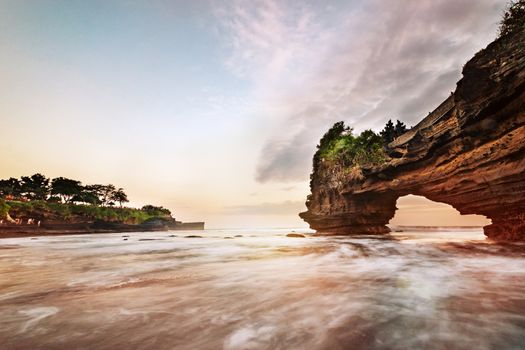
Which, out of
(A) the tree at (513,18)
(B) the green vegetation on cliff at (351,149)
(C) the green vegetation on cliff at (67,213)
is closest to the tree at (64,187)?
(C) the green vegetation on cliff at (67,213)

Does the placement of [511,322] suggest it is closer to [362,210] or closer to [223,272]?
[223,272]

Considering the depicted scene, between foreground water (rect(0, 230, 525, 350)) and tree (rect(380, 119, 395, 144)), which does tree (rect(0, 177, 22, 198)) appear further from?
tree (rect(380, 119, 395, 144))

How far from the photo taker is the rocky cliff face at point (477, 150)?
9289 millimetres

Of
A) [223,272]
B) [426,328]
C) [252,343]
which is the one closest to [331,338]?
[252,343]

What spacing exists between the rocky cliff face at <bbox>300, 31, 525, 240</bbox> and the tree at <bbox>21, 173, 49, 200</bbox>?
87.7 meters

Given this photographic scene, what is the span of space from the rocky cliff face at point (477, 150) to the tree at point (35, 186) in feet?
288

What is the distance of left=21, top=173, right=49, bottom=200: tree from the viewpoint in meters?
69.5

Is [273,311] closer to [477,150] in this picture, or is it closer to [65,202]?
[477,150]

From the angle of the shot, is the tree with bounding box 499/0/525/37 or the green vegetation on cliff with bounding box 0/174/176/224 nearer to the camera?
the tree with bounding box 499/0/525/37

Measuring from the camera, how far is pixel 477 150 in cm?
1119

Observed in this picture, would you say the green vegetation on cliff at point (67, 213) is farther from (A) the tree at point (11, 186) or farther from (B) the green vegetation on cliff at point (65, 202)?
(A) the tree at point (11, 186)

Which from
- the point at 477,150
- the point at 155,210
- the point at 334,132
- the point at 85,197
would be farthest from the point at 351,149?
the point at 85,197

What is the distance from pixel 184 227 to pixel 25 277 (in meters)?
99.1

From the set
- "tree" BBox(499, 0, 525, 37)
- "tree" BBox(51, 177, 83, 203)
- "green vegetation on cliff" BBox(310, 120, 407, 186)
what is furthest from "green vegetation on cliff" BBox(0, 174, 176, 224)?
"tree" BBox(499, 0, 525, 37)
